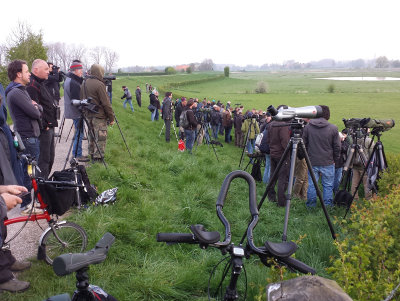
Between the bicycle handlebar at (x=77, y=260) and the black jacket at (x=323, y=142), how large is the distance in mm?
5349

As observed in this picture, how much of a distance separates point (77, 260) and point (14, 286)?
2236 millimetres

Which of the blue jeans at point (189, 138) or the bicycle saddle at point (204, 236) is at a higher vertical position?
the bicycle saddle at point (204, 236)

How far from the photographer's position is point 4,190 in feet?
7.38

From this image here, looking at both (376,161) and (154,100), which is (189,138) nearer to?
(376,161)

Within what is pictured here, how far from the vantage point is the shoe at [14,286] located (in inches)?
112

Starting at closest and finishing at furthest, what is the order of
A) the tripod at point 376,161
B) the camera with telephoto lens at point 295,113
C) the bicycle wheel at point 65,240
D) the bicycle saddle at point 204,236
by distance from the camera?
the bicycle saddle at point 204,236, the camera with telephoto lens at point 295,113, the bicycle wheel at point 65,240, the tripod at point 376,161

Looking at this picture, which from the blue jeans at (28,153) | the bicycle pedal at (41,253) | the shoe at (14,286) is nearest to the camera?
the shoe at (14,286)

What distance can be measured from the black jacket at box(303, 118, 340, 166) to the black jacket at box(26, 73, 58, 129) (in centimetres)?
493

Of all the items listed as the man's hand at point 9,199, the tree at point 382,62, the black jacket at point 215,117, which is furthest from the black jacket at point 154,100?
the tree at point 382,62

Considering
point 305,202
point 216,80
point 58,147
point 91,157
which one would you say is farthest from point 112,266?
point 216,80

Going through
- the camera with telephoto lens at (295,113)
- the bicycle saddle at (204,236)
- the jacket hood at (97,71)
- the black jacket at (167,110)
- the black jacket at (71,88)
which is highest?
the jacket hood at (97,71)

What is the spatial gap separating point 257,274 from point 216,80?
86749 mm

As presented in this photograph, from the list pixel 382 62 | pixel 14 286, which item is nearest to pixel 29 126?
pixel 14 286

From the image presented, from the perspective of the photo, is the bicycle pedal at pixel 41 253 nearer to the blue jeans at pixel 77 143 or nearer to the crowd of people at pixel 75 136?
the crowd of people at pixel 75 136
